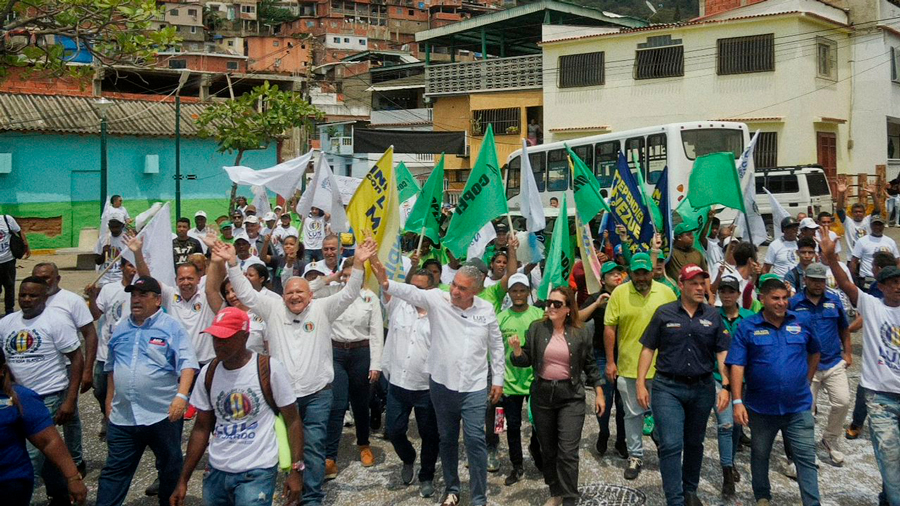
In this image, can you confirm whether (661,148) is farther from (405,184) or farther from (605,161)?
(405,184)

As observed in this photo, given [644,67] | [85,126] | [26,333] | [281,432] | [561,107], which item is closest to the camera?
[281,432]

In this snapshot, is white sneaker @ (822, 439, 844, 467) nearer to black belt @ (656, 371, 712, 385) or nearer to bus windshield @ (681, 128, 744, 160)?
black belt @ (656, 371, 712, 385)

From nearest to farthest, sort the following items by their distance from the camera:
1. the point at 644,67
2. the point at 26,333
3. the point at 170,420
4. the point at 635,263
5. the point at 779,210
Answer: the point at 170,420, the point at 26,333, the point at 635,263, the point at 779,210, the point at 644,67

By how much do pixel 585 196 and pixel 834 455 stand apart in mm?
3599

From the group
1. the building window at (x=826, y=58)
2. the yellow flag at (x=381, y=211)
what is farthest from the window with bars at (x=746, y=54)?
the yellow flag at (x=381, y=211)

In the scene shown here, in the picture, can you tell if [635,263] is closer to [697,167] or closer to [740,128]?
[697,167]

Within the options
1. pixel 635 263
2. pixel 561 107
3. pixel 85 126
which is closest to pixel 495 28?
pixel 561 107

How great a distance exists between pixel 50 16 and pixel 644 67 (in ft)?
87.0

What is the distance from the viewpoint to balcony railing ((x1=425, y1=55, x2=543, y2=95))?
36.3m

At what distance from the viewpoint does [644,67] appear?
32.3 m

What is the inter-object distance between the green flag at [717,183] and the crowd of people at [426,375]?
6.61 ft

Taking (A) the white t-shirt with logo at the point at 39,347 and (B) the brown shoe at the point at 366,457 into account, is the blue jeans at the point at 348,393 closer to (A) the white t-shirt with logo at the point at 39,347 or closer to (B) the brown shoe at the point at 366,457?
(B) the brown shoe at the point at 366,457

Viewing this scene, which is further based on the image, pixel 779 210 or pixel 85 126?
pixel 85 126

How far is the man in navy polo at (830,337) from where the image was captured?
21.6 ft
